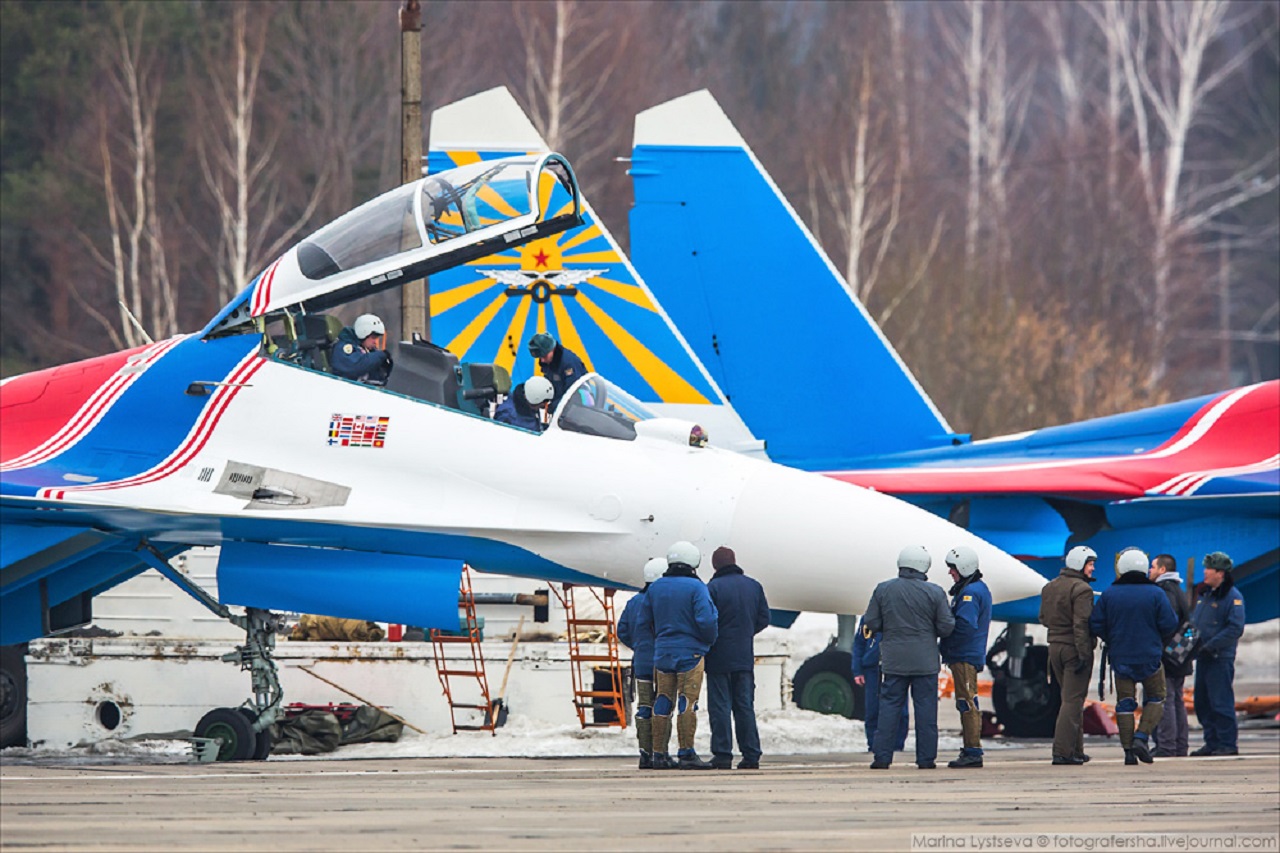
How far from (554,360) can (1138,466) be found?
4.90 m

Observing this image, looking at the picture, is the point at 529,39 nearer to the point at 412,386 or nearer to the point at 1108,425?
the point at 1108,425

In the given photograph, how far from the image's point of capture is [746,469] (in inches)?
428

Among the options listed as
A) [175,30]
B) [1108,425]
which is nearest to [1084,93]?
[175,30]

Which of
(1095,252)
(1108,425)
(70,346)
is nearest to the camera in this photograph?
(1108,425)

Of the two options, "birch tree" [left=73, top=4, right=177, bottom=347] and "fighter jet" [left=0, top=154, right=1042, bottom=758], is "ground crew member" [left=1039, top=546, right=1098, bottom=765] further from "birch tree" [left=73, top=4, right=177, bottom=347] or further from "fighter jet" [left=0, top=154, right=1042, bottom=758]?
"birch tree" [left=73, top=4, right=177, bottom=347]

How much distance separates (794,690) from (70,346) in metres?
22.0

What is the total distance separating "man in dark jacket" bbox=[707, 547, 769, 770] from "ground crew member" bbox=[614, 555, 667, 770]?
334 millimetres

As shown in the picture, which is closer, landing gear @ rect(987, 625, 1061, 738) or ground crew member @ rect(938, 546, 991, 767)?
ground crew member @ rect(938, 546, 991, 767)

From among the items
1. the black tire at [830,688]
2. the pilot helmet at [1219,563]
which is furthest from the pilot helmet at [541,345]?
the pilot helmet at [1219,563]

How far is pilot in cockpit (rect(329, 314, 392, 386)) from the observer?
11.3m

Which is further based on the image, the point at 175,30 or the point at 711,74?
the point at 711,74

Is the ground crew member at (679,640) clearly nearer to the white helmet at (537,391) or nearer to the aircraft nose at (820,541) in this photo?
the aircraft nose at (820,541)

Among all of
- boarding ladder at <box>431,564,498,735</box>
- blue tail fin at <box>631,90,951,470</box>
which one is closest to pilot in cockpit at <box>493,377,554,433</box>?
boarding ladder at <box>431,564,498,735</box>

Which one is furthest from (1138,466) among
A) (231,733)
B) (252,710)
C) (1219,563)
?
(231,733)
